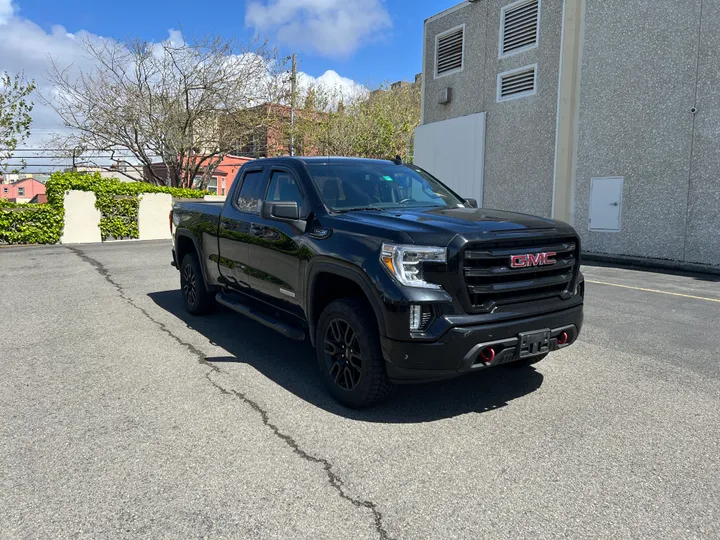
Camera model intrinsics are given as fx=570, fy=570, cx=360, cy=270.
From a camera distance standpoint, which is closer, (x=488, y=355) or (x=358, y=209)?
(x=488, y=355)

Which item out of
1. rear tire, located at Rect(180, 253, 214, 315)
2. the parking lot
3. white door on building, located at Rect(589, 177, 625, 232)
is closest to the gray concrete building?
white door on building, located at Rect(589, 177, 625, 232)

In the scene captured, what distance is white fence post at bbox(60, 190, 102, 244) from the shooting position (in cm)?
1781

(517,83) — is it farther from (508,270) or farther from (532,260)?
(508,270)

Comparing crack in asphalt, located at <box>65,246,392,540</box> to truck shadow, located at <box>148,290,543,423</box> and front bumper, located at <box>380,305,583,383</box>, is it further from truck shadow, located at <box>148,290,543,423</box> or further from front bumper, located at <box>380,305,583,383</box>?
front bumper, located at <box>380,305,583,383</box>

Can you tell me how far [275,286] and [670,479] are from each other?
3341 millimetres

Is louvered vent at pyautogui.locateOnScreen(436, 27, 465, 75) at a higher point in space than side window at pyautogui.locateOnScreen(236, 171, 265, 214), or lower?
higher

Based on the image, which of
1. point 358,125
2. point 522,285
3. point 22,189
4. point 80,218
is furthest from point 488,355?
point 22,189

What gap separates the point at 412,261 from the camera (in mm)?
3725

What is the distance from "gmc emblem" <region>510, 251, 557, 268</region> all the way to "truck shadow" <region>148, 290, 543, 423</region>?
1097mm

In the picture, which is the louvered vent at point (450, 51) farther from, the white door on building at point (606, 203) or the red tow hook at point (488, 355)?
the red tow hook at point (488, 355)

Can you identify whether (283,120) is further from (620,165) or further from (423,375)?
(423,375)

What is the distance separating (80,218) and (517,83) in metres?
14.4

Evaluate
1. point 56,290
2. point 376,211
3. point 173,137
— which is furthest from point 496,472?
point 173,137

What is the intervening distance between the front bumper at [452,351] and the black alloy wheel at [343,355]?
14.6 inches
